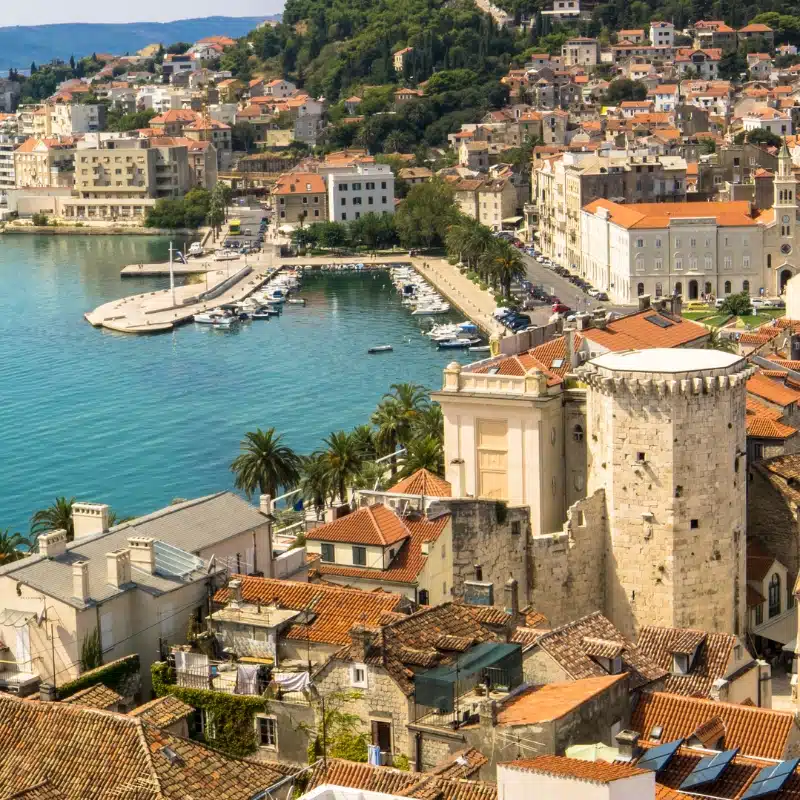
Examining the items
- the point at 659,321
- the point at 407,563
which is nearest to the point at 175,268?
the point at 659,321

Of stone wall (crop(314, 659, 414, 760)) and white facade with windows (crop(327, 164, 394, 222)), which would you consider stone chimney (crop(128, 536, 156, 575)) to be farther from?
white facade with windows (crop(327, 164, 394, 222))

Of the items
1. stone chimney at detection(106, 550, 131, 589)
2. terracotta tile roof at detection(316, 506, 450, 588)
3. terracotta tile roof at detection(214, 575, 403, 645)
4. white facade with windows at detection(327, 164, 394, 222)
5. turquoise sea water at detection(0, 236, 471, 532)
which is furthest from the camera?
white facade with windows at detection(327, 164, 394, 222)

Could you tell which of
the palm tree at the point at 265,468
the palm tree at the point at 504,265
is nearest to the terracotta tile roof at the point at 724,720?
the palm tree at the point at 265,468

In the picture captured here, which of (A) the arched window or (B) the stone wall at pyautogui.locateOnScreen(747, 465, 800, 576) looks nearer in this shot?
(A) the arched window

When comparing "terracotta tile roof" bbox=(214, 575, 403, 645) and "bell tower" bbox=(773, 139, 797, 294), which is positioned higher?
"terracotta tile roof" bbox=(214, 575, 403, 645)

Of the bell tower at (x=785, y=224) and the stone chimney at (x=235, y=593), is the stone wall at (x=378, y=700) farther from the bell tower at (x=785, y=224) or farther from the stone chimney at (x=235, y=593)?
the bell tower at (x=785, y=224)

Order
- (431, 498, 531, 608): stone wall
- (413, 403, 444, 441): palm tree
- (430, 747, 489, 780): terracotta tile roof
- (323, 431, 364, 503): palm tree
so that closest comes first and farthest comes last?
1. (430, 747, 489, 780): terracotta tile roof
2. (431, 498, 531, 608): stone wall
3. (413, 403, 444, 441): palm tree
4. (323, 431, 364, 503): palm tree

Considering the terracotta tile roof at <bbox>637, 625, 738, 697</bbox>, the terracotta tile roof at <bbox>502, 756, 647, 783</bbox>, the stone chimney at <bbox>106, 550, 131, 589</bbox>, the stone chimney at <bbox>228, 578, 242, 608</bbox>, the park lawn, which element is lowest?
the park lawn

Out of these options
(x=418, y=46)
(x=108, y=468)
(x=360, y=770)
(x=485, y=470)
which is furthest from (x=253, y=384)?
(x=418, y=46)

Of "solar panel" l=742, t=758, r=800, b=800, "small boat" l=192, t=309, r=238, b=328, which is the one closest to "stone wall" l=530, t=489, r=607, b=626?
"solar panel" l=742, t=758, r=800, b=800

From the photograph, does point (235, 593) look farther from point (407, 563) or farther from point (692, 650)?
point (692, 650)
